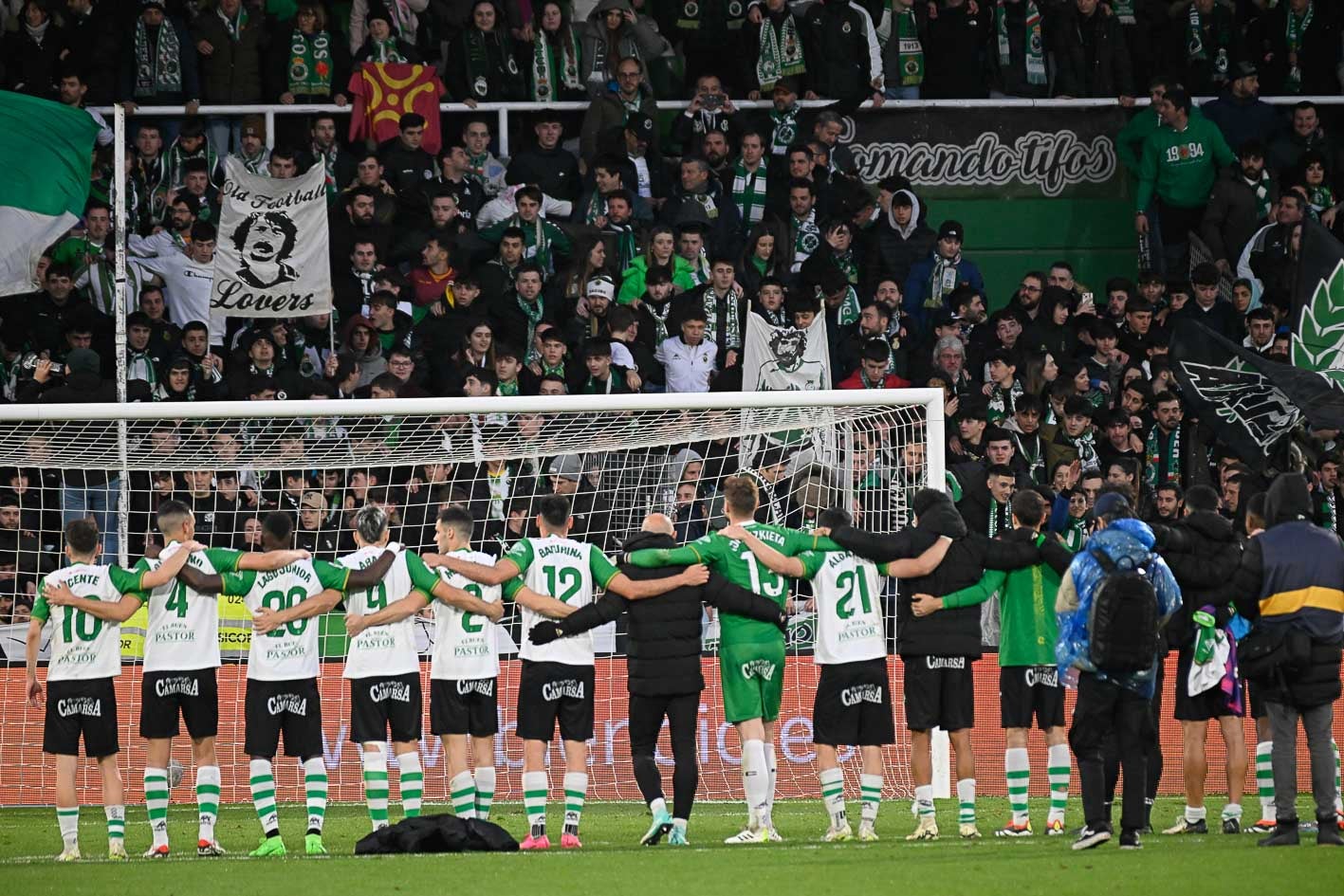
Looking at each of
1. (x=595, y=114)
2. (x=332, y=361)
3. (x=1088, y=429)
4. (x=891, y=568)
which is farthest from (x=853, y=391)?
(x=595, y=114)

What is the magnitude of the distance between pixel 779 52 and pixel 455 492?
7376mm

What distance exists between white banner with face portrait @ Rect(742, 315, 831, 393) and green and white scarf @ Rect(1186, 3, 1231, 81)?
698 centimetres

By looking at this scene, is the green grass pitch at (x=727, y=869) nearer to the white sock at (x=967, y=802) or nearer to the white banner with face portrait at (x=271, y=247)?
the white sock at (x=967, y=802)

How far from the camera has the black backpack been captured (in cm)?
1009

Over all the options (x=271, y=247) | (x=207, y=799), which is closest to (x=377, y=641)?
(x=207, y=799)

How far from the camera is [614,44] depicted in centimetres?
2078

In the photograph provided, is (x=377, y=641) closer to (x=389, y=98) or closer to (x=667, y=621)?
(x=667, y=621)

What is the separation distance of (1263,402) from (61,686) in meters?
10.7

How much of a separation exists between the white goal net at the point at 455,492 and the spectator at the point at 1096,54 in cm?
785

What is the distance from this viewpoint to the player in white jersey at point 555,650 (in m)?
11.6

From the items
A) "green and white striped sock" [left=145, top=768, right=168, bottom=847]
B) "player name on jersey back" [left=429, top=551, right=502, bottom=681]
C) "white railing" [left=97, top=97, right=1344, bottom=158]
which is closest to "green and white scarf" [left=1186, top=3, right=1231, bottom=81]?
"white railing" [left=97, top=97, right=1344, bottom=158]

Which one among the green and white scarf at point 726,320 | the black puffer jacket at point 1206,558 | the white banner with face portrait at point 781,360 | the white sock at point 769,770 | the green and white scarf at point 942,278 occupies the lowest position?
the white sock at point 769,770

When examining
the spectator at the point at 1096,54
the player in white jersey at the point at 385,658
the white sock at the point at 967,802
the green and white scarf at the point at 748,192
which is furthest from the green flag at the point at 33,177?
the spectator at the point at 1096,54

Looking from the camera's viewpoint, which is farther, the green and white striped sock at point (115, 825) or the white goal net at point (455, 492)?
the white goal net at point (455, 492)
